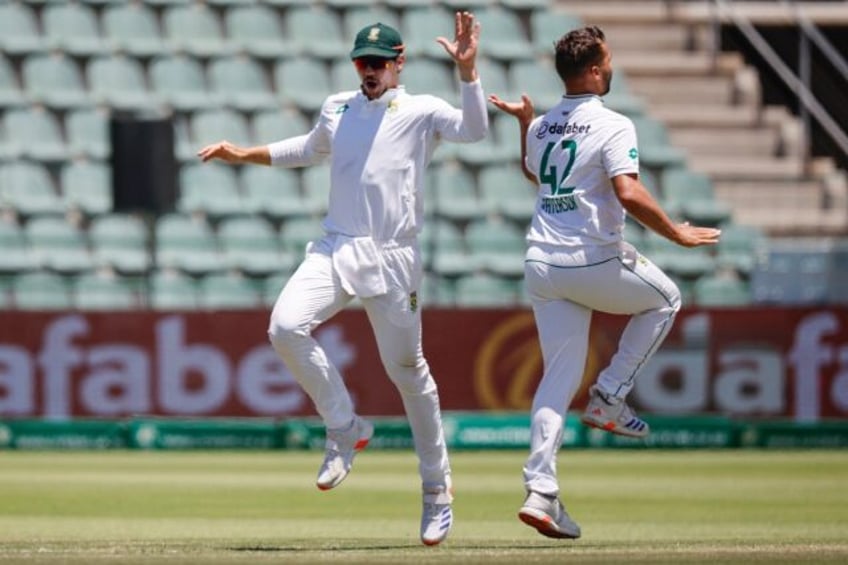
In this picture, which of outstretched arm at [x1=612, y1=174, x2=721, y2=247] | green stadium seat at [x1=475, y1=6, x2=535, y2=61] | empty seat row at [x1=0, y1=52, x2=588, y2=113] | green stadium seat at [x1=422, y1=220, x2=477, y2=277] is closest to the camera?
outstretched arm at [x1=612, y1=174, x2=721, y2=247]

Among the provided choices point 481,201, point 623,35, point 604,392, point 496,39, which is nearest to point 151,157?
point 481,201

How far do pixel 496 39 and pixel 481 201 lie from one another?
2.39 meters

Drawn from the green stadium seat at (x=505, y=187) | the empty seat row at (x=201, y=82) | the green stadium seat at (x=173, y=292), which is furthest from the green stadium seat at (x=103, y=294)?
the green stadium seat at (x=505, y=187)

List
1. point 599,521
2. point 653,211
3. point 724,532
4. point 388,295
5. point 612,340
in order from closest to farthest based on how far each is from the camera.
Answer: point 653,211
point 388,295
point 724,532
point 599,521
point 612,340

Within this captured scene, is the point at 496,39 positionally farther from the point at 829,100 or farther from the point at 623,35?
the point at 829,100

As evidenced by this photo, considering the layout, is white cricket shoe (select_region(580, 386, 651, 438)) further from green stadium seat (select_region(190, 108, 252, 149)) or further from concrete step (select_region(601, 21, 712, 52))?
concrete step (select_region(601, 21, 712, 52))

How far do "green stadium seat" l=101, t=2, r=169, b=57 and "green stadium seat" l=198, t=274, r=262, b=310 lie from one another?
12.3 ft

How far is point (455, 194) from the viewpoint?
17.2 metres

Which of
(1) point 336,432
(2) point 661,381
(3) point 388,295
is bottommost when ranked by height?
(2) point 661,381

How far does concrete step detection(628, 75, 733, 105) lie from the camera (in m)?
19.3

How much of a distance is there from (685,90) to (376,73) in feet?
41.8

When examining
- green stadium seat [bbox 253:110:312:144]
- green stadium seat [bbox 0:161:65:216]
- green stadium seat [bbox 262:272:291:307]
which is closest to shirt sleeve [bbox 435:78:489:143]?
green stadium seat [bbox 262:272:291:307]

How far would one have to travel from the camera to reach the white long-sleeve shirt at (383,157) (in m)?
7.03

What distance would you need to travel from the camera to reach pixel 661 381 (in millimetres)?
14602
